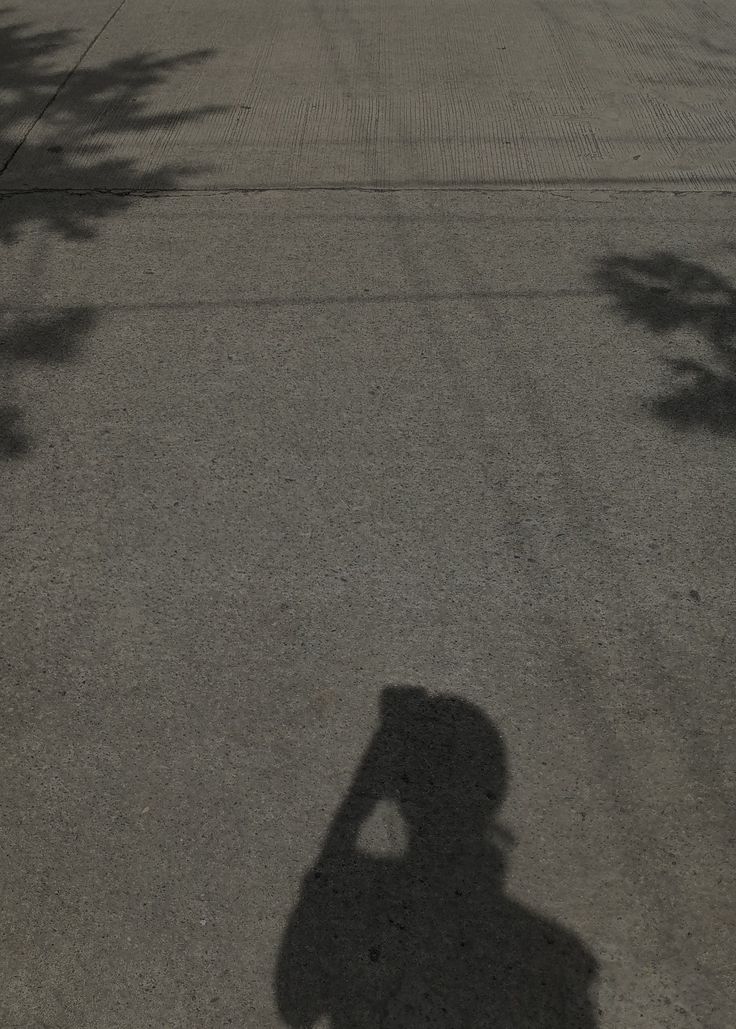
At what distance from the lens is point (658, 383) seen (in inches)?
157

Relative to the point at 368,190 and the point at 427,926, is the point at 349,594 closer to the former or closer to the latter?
the point at 427,926

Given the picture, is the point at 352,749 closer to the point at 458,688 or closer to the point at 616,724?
the point at 458,688

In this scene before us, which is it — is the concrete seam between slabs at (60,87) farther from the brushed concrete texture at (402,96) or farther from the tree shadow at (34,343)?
the tree shadow at (34,343)

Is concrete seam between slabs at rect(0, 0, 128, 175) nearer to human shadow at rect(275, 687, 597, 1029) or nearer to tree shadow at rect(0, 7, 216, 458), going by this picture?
tree shadow at rect(0, 7, 216, 458)

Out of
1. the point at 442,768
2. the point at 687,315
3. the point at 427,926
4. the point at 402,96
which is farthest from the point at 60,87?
the point at 427,926

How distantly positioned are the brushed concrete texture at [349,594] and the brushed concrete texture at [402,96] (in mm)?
622

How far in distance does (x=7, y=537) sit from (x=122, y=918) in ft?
4.84

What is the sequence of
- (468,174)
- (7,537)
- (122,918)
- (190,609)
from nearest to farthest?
(122,918)
(190,609)
(7,537)
(468,174)

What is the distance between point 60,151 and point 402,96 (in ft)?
6.79

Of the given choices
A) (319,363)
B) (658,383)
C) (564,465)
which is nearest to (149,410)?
(319,363)

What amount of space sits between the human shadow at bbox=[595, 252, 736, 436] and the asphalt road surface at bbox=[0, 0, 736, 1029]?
0.02 metres

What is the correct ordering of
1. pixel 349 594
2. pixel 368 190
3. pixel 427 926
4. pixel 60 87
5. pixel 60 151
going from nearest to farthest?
pixel 427 926, pixel 349 594, pixel 368 190, pixel 60 151, pixel 60 87

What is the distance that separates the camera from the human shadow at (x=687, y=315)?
3859 millimetres

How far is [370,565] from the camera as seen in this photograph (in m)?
3.27
